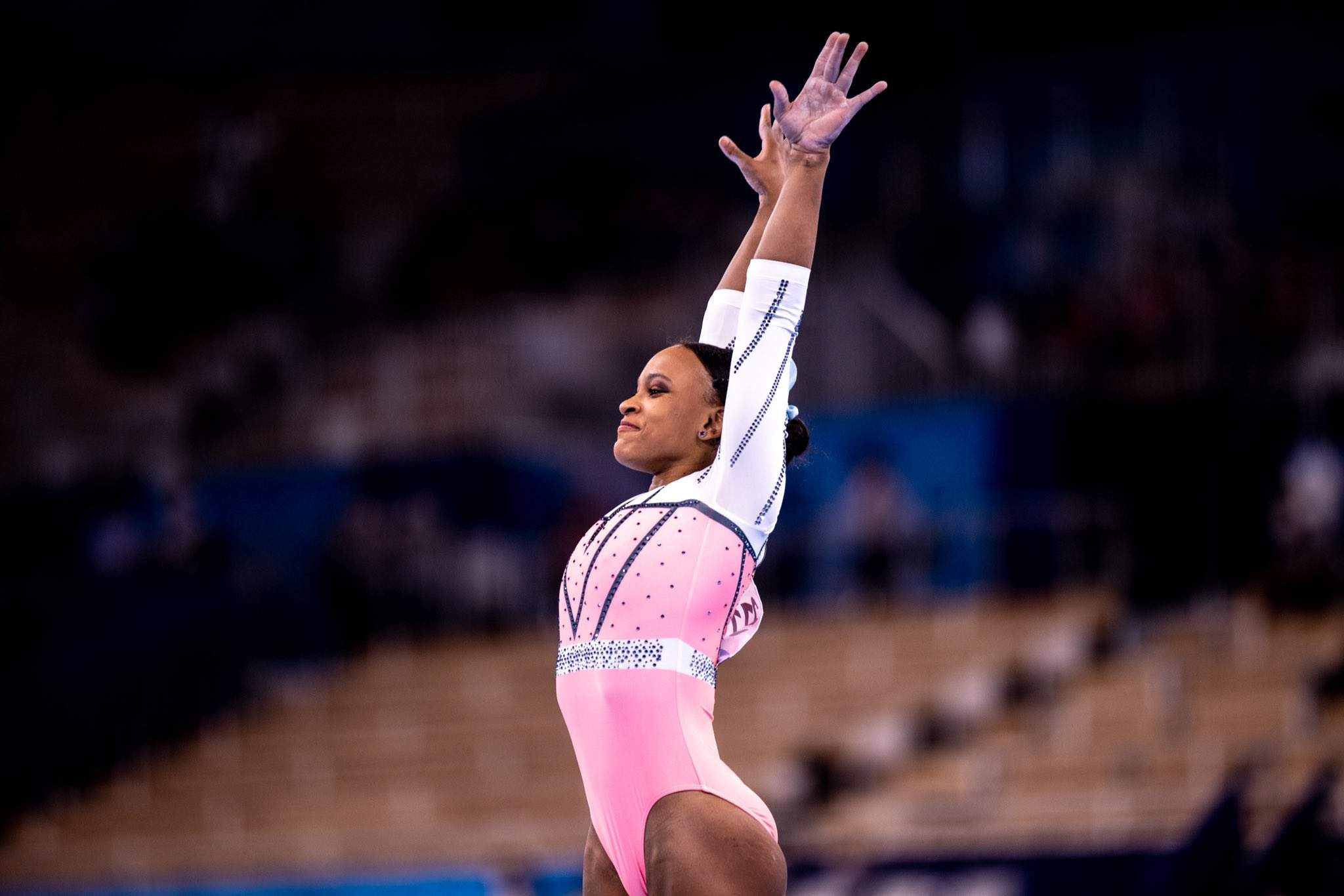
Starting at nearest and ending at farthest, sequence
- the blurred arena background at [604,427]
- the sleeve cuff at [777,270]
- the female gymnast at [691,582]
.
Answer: the female gymnast at [691,582]
the sleeve cuff at [777,270]
the blurred arena background at [604,427]

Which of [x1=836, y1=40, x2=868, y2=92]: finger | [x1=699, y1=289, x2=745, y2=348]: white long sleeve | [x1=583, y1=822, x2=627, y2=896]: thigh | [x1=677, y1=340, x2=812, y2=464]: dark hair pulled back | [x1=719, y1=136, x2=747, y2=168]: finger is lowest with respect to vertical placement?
[x1=583, y1=822, x2=627, y2=896]: thigh

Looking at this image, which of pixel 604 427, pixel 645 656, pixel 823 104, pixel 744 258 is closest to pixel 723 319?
pixel 744 258

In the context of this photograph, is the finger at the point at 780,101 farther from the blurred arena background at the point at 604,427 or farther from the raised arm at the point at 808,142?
the blurred arena background at the point at 604,427

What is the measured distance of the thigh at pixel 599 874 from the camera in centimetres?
371

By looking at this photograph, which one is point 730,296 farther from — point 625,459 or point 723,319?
point 625,459

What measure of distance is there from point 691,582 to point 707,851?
0.54 meters

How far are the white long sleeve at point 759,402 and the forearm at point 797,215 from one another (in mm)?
27

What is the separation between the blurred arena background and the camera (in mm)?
11672

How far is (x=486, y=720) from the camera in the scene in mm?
13266

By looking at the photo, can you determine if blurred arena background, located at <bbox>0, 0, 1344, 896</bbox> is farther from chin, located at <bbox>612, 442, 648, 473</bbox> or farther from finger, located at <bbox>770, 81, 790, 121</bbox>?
finger, located at <bbox>770, 81, 790, 121</bbox>

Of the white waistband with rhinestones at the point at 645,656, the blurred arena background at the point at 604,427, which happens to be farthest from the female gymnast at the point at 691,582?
the blurred arena background at the point at 604,427

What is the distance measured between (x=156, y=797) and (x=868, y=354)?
6.27m

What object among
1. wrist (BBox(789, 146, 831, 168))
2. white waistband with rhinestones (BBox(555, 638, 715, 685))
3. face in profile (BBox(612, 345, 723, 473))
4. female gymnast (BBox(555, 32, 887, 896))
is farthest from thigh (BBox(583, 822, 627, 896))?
wrist (BBox(789, 146, 831, 168))

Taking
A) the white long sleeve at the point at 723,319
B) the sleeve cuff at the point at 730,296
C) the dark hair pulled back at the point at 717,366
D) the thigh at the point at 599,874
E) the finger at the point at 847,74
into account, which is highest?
the finger at the point at 847,74
